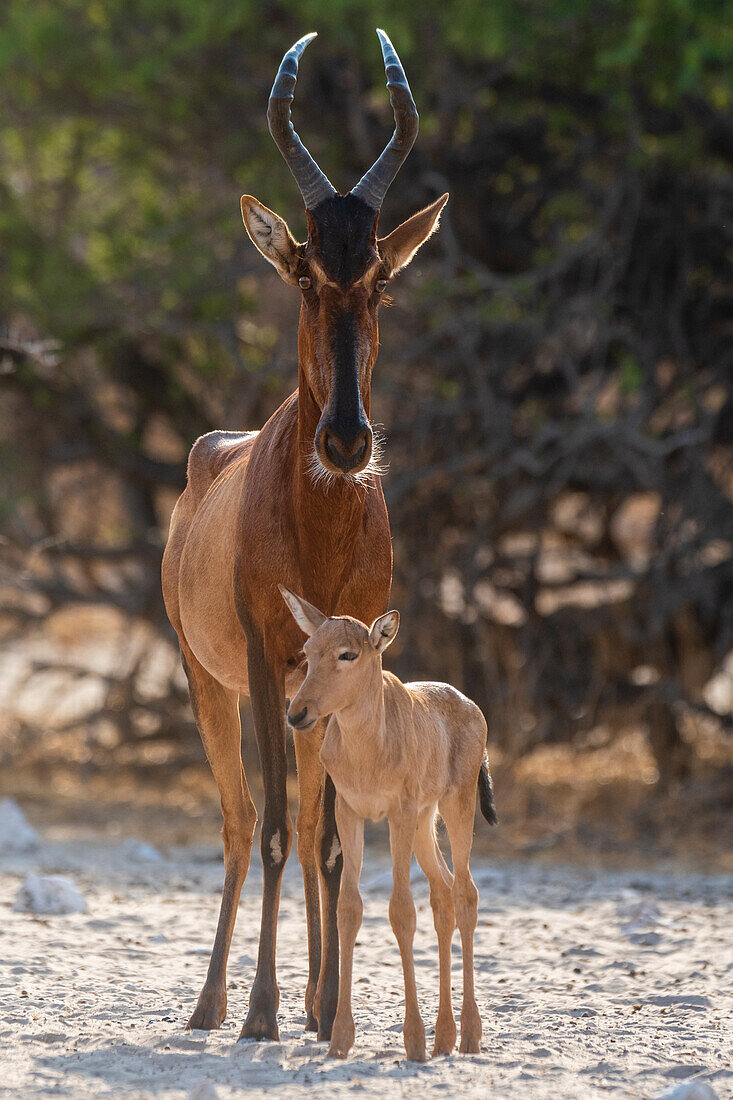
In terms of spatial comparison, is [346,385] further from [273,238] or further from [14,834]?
[14,834]

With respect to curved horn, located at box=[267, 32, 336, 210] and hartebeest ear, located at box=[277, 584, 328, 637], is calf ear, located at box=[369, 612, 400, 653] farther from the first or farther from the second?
curved horn, located at box=[267, 32, 336, 210]

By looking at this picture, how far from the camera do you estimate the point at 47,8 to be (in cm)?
1085

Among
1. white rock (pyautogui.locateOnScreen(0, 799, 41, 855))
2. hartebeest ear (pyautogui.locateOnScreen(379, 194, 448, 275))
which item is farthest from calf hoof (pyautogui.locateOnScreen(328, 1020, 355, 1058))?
white rock (pyautogui.locateOnScreen(0, 799, 41, 855))

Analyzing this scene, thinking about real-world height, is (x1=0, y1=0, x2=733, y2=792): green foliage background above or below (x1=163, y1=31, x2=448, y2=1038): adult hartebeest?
above

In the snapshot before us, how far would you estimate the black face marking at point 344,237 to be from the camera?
4516 millimetres

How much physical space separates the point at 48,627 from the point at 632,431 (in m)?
6.52

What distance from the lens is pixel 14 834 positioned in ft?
31.1

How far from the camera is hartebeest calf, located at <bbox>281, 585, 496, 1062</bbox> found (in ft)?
13.8

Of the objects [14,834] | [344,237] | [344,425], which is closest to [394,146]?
[344,237]

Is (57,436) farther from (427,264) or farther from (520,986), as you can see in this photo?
(520,986)

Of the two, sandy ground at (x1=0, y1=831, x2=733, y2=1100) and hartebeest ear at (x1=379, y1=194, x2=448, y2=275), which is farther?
hartebeest ear at (x1=379, y1=194, x2=448, y2=275)

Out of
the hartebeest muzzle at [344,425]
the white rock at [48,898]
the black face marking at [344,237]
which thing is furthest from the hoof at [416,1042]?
the white rock at [48,898]

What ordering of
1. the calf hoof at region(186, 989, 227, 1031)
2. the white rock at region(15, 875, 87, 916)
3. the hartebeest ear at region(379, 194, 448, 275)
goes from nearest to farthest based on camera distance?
1. the hartebeest ear at region(379, 194, 448, 275)
2. the calf hoof at region(186, 989, 227, 1031)
3. the white rock at region(15, 875, 87, 916)

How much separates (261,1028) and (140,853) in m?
4.84
